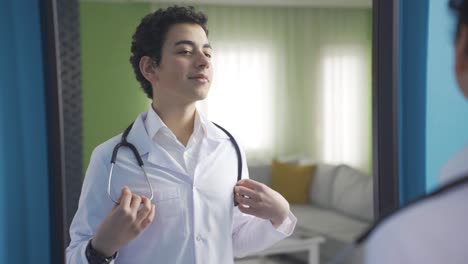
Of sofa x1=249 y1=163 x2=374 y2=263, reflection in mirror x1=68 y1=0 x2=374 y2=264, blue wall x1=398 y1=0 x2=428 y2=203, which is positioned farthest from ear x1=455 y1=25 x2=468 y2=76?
reflection in mirror x1=68 y1=0 x2=374 y2=264

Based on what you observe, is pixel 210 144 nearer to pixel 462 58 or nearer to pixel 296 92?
pixel 462 58

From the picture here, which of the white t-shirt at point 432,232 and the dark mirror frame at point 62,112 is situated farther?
the dark mirror frame at point 62,112

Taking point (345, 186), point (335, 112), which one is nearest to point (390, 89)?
point (345, 186)

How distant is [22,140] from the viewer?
2.56 ft

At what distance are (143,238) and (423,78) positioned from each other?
2.00 ft

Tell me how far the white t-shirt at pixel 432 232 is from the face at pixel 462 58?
0.06 meters

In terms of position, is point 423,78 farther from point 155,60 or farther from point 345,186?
point 345,186

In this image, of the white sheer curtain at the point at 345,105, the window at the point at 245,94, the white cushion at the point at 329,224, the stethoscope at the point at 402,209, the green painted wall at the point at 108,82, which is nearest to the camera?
the stethoscope at the point at 402,209

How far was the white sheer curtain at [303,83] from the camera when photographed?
3.95 metres

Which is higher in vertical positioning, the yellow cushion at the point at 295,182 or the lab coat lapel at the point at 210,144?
the lab coat lapel at the point at 210,144

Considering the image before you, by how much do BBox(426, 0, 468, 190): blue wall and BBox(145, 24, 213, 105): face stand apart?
0.46 m

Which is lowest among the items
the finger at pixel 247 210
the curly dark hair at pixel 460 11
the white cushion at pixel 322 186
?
the white cushion at pixel 322 186

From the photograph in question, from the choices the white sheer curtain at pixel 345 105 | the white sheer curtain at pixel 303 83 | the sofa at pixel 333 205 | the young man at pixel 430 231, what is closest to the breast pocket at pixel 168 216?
the young man at pixel 430 231

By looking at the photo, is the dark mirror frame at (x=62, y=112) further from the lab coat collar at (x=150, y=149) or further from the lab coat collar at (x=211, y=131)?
the lab coat collar at (x=211, y=131)
